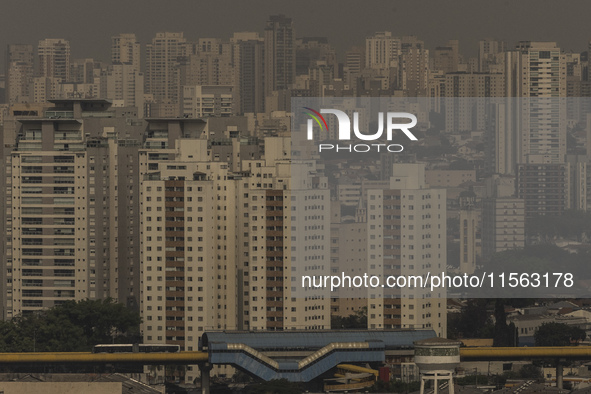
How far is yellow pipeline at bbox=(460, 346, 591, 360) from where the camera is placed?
12.7m

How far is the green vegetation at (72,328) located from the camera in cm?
1428

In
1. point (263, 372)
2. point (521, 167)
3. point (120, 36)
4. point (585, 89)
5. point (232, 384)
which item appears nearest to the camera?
point (263, 372)

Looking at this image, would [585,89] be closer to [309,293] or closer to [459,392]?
[309,293]

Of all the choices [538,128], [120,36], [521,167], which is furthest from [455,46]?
[521,167]

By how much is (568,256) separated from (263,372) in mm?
5736

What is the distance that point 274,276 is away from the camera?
588 inches

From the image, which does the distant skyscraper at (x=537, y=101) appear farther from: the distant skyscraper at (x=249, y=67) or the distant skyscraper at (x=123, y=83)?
the distant skyscraper at (x=123, y=83)

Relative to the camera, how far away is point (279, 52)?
34.7 meters

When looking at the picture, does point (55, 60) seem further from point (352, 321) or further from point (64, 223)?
point (352, 321)

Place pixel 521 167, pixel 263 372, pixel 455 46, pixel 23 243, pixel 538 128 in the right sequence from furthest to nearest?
pixel 455 46
pixel 538 128
pixel 521 167
pixel 23 243
pixel 263 372

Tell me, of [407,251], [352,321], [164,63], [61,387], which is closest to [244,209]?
[352,321]

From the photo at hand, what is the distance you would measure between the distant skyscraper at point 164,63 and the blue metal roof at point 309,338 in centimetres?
2108

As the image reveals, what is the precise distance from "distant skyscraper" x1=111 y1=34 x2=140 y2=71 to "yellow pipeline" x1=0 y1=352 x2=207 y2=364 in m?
22.6

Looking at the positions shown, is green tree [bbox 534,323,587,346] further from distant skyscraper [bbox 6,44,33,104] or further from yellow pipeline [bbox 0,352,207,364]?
distant skyscraper [bbox 6,44,33,104]
